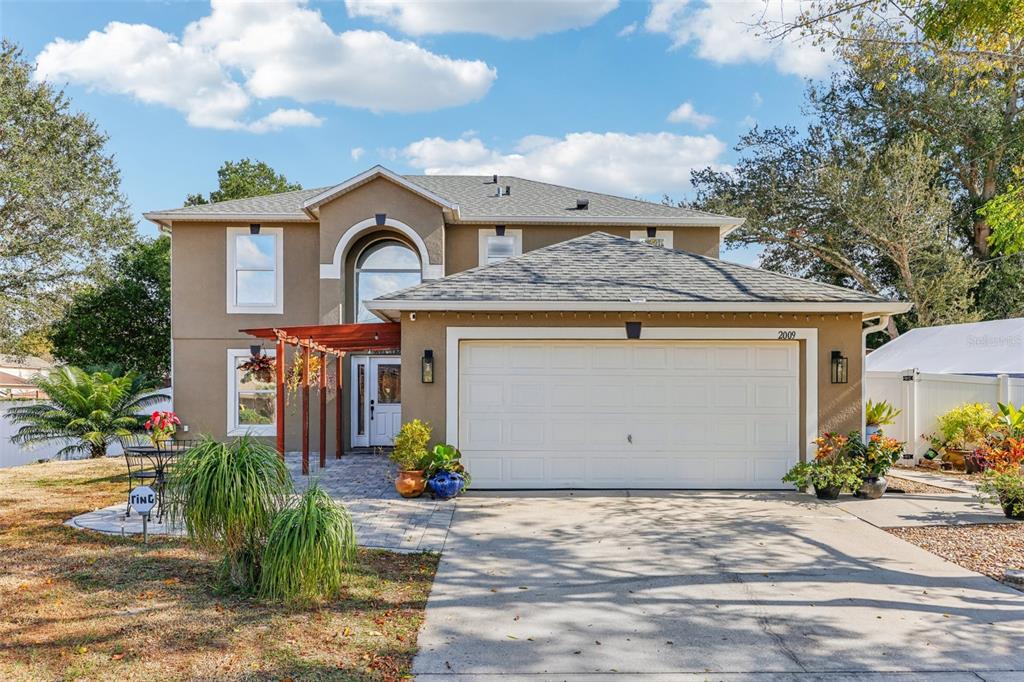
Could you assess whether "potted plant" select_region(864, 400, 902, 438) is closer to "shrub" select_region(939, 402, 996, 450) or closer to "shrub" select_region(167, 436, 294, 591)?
"shrub" select_region(939, 402, 996, 450)

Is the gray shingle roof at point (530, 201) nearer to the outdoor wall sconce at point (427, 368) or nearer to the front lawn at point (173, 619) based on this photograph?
the outdoor wall sconce at point (427, 368)

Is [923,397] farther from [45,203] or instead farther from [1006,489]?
[45,203]

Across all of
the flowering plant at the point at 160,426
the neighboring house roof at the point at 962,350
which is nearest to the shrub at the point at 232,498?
the flowering plant at the point at 160,426

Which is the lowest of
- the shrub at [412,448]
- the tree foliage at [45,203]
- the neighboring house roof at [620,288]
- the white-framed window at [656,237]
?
the shrub at [412,448]

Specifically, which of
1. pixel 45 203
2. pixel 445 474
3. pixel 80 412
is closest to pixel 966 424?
pixel 445 474

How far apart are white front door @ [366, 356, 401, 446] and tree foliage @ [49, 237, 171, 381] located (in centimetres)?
1001

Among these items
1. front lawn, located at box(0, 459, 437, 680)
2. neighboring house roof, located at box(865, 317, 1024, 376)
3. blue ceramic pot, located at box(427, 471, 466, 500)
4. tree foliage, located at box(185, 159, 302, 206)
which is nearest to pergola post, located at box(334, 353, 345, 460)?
blue ceramic pot, located at box(427, 471, 466, 500)

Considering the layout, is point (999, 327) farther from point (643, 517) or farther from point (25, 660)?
point (25, 660)

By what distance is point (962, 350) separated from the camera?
49.8ft

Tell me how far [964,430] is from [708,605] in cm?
967

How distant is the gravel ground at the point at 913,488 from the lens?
9891 mm

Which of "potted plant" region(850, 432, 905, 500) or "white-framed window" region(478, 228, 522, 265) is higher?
"white-framed window" region(478, 228, 522, 265)

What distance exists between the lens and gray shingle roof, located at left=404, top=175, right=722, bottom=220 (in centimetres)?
1523

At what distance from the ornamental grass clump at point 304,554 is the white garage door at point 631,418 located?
483 centimetres
